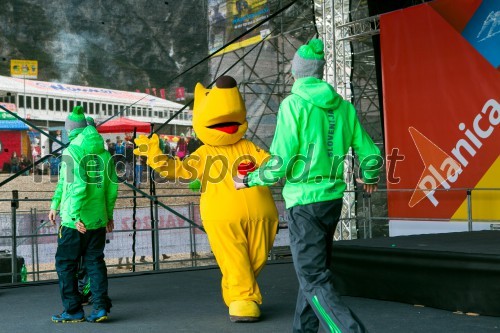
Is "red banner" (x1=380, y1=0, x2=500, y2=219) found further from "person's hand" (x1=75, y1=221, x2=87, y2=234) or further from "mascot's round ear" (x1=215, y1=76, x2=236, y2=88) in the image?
"person's hand" (x1=75, y1=221, x2=87, y2=234)

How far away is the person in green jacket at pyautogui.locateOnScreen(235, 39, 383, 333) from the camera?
9.32 feet

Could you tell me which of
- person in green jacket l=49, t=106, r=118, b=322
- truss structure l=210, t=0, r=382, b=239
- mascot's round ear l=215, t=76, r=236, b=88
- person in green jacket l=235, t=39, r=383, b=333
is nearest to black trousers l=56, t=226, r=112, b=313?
person in green jacket l=49, t=106, r=118, b=322

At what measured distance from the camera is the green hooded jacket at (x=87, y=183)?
157 inches

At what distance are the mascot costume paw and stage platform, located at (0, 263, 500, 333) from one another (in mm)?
202

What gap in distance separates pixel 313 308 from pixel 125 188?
269 inches

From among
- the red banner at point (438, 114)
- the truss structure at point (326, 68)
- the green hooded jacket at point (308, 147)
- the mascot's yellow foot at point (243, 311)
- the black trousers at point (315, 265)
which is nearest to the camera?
the black trousers at point (315, 265)

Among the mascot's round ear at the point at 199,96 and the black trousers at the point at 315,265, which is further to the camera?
the mascot's round ear at the point at 199,96

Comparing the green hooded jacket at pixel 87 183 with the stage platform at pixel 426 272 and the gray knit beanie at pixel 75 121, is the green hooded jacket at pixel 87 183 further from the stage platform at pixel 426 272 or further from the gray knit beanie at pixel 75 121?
the stage platform at pixel 426 272

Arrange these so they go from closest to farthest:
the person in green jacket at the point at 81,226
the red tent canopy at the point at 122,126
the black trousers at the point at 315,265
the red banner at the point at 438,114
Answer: the black trousers at the point at 315,265 → the person in green jacket at the point at 81,226 → the red banner at the point at 438,114 → the red tent canopy at the point at 122,126

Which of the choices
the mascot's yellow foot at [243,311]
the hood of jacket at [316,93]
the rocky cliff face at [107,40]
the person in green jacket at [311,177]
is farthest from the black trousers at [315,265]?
the rocky cliff face at [107,40]

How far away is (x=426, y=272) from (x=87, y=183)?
193 cm

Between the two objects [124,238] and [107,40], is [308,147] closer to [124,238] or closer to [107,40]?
[107,40]

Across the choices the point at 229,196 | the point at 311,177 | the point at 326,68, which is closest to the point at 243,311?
the point at 229,196

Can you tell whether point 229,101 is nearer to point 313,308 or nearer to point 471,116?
point 313,308
